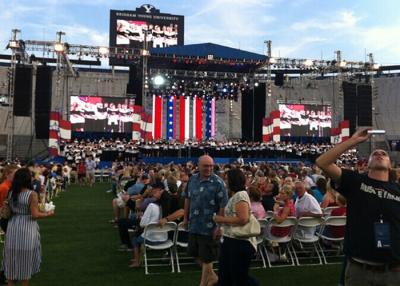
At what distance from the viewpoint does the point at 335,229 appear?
295 inches

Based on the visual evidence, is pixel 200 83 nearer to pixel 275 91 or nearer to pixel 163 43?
pixel 163 43

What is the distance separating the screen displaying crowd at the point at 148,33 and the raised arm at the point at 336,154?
3779 centimetres

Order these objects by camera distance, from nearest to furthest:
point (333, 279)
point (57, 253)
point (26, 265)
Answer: point (26, 265), point (333, 279), point (57, 253)

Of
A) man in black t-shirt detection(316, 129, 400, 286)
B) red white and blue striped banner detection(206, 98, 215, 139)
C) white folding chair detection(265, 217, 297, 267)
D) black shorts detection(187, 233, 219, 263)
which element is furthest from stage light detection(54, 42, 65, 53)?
man in black t-shirt detection(316, 129, 400, 286)

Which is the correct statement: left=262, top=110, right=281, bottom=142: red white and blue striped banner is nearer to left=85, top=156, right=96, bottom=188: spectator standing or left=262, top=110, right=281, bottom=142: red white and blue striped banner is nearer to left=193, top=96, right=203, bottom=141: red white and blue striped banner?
left=193, top=96, right=203, bottom=141: red white and blue striped banner

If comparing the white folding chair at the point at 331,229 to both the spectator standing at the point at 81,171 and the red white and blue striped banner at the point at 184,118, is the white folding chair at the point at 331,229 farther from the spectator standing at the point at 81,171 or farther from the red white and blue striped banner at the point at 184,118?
the red white and blue striped banner at the point at 184,118

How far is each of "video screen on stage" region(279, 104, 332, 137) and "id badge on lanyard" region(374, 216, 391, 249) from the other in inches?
1333

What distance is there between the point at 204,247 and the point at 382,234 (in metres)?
2.63

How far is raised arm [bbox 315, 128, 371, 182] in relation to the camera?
3.05 m

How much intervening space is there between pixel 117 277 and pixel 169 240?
946 millimetres

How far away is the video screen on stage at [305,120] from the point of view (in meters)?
36.8

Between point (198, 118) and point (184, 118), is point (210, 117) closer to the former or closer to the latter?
point (198, 118)

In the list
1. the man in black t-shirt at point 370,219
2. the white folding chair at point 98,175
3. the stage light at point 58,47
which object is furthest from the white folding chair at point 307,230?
the stage light at point 58,47

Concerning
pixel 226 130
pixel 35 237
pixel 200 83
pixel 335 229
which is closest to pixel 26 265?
pixel 35 237
